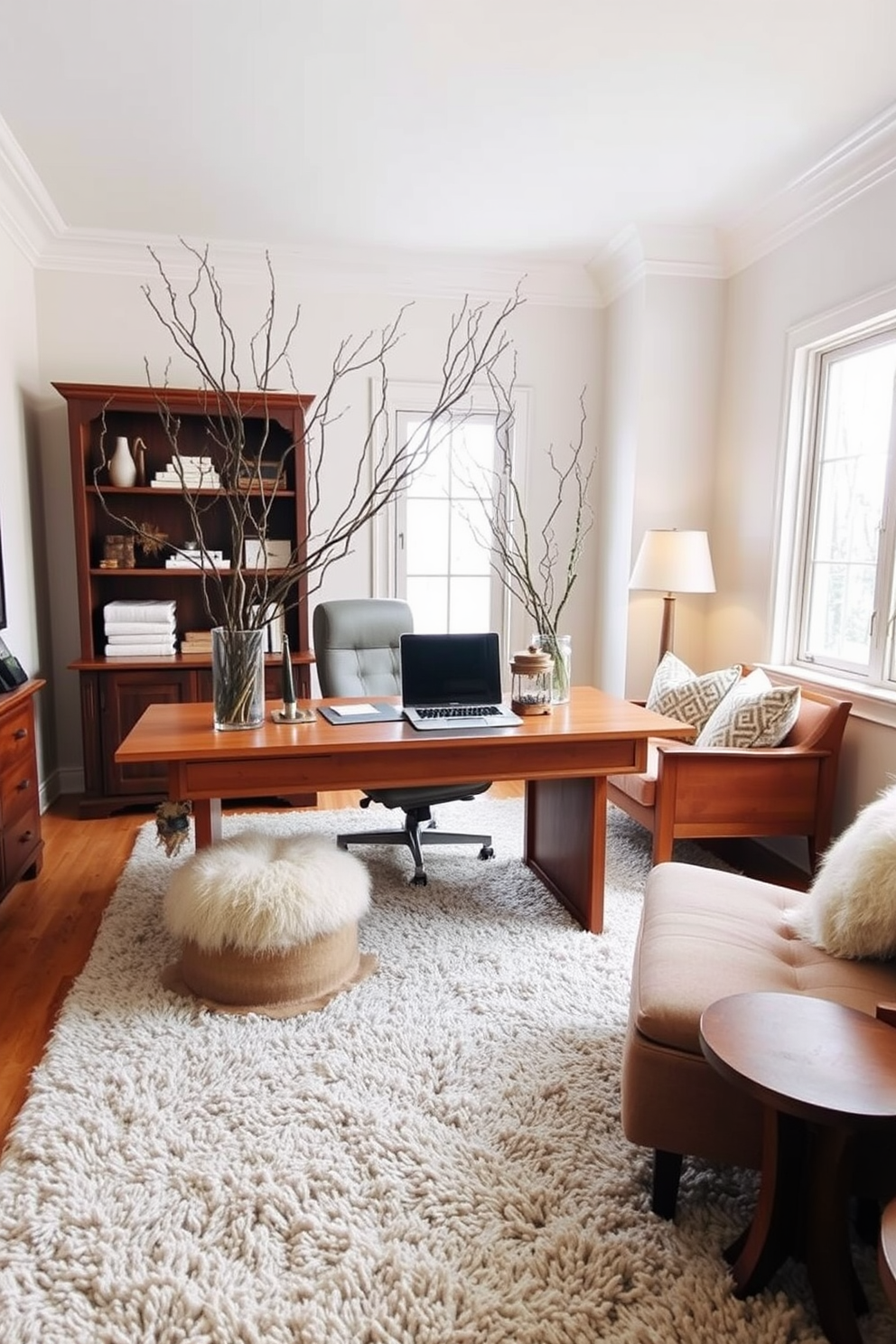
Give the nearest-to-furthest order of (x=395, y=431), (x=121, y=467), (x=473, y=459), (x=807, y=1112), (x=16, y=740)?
(x=807, y=1112), (x=16, y=740), (x=121, y=467), (x=395, y=431), (x=473, y=459)

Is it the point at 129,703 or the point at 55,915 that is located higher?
the point at 129,703

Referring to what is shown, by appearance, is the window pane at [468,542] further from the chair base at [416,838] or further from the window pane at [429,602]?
the chair base at [416,838]

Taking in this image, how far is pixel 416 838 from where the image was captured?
3.18m

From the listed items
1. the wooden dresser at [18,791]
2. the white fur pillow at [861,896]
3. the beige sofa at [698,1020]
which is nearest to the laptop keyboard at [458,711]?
the beige sofa at [698,1020]

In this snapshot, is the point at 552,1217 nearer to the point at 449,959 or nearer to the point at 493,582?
the point at 449,959

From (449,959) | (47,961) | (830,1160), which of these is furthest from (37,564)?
(830,1160)

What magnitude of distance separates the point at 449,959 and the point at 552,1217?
3.28ft

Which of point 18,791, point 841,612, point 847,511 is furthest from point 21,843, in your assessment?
point 847,511

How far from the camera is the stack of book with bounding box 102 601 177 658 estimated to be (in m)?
3.88

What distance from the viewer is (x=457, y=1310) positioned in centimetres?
136

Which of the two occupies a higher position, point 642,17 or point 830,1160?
point 642,17

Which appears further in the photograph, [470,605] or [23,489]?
[470,605]

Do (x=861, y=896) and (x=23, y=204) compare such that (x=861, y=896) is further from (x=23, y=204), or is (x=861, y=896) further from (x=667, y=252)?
(x=23, y=204)

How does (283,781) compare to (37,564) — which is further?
(37,564)
